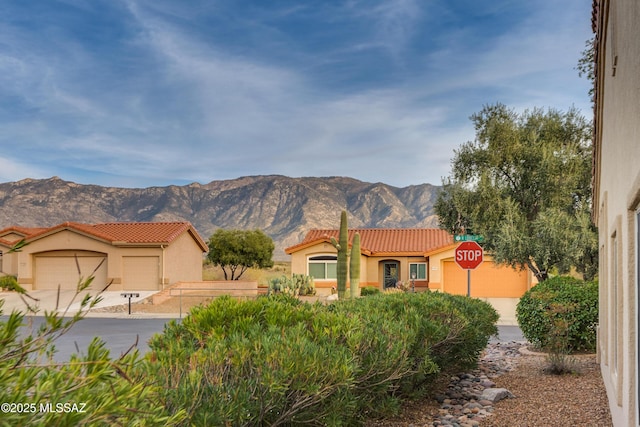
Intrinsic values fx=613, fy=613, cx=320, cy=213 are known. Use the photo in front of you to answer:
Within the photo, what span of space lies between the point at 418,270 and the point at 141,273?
18.0 metres

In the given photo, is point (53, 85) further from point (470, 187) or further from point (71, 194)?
point (71, 194)

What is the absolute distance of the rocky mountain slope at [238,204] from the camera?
5822 inches

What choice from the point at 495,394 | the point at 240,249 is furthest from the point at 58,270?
the point at 495,394

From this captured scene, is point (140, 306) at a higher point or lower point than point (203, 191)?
lower

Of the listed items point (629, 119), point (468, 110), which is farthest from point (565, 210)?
point (629, 119)

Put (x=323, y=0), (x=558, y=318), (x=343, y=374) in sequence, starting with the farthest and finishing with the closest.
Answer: (x=323, y=0)
(x=558, y=318)
(x=343, y=374)

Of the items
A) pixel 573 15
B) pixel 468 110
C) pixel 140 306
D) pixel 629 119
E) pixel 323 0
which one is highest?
pixel 323 0

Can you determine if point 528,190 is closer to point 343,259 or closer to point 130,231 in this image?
point 343,259

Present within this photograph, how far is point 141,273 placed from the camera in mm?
39000

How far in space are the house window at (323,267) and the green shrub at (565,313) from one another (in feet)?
85.7

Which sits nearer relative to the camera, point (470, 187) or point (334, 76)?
point (470, 187)

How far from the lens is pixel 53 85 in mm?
60719

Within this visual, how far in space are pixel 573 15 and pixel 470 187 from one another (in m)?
7.90

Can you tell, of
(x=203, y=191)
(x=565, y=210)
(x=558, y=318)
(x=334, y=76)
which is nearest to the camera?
(x=558, y=318)
